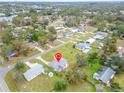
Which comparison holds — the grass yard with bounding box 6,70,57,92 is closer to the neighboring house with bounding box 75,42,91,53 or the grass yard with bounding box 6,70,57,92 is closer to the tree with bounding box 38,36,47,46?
the neighboring house with bounding box 75,42,91,53

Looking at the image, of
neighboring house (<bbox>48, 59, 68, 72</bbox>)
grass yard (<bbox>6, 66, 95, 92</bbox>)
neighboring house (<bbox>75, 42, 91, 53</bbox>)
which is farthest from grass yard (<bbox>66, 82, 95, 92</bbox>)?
neighboring house (<bbox>75, 42, 91, 53</bbox>)

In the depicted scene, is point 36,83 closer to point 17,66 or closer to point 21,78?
point 21,78

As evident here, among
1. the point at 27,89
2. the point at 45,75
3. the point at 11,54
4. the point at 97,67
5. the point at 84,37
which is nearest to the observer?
the point at 27,89

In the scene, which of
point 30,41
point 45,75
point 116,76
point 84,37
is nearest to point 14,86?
point 45,75

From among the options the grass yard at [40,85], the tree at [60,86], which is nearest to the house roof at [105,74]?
the grass yard at [40,85]

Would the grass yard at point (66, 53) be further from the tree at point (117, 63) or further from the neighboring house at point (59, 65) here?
the tree at point (117, 63)

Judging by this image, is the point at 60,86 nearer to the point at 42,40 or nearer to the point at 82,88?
the point at 82,88

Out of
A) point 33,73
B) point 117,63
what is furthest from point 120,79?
point 33,73
